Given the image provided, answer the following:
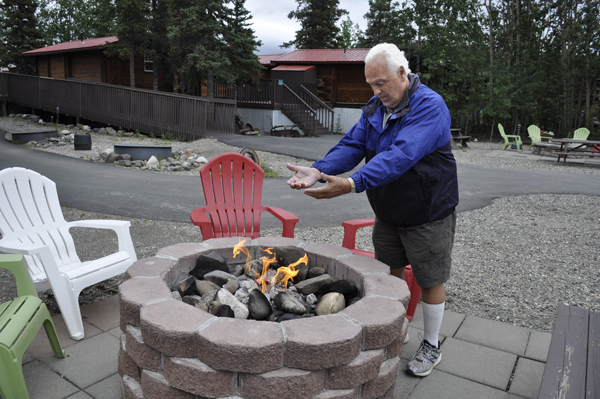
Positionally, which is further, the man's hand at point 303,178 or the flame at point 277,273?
the flame at point 277,273

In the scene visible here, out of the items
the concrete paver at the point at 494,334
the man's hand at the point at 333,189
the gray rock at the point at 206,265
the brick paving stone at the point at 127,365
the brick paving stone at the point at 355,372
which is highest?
the man's hand at the point at 333,189

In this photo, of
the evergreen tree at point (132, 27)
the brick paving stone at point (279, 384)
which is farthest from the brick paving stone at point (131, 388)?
the evergreen tree at point (132, 27)

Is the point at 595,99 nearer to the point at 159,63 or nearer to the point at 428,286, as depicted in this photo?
the point at 159,63

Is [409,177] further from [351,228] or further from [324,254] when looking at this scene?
Result: [351,228]

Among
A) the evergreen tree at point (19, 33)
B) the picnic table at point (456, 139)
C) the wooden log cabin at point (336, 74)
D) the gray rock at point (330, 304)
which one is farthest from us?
the evergreen tree at point (19, 33)

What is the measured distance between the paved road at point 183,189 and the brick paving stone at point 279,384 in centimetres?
428

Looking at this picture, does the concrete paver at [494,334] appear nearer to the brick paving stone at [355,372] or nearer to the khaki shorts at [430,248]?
the khaki shorts at [430,248]

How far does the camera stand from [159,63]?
1989 centimetres

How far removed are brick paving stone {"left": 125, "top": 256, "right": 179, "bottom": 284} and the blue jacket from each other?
118 centimetres

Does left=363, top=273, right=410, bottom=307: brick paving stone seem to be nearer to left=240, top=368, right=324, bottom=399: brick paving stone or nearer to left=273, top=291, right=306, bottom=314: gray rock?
left=273, top=291, right=306, bottom=314: gray rock

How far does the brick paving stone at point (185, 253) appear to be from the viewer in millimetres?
2758

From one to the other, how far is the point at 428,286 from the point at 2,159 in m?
11.4

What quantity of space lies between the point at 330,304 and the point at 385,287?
320 millimetres

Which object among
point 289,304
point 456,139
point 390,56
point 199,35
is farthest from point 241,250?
point 456,139
